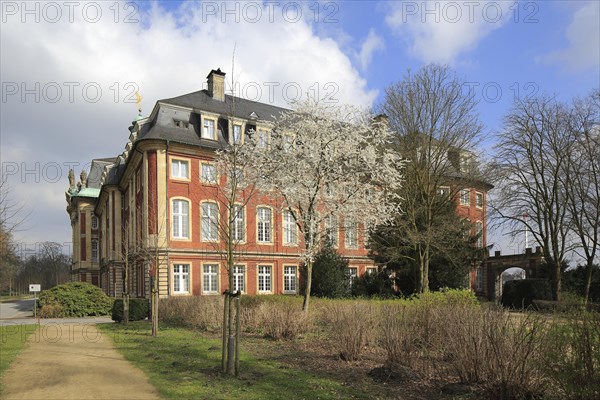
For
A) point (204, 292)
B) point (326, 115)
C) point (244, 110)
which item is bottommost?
point (204, 292)

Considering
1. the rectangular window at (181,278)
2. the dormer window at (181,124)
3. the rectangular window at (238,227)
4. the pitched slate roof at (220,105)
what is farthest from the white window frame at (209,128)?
the rectangular window at (181,278)

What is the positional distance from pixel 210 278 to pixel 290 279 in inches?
252

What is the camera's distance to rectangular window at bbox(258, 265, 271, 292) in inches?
1313

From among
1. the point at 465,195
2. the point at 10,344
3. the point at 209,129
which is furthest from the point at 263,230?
the point at 10,344

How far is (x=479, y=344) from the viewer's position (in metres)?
7.07

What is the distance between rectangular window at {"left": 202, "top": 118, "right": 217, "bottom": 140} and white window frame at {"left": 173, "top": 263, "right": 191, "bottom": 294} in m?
8.72

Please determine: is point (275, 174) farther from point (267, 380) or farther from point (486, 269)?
point (486, 269)

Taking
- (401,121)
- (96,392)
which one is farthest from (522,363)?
(401,121)

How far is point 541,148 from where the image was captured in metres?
26.8

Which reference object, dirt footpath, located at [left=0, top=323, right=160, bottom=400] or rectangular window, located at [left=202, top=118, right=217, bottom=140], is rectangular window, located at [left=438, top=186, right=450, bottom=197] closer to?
rectangular window, located at [left=202, top=118, right=217, bottom=140]

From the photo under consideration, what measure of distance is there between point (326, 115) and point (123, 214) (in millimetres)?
A: 30268

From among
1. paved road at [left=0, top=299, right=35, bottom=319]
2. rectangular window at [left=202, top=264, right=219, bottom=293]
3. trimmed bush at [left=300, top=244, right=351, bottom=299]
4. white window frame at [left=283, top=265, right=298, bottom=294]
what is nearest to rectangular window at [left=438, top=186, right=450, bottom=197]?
trimmed bush at [left=300, top=244, right=351, bottom=299]

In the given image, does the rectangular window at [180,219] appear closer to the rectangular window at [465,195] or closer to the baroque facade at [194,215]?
the baroque facade at [194,215]

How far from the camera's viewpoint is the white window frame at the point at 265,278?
109 feet
